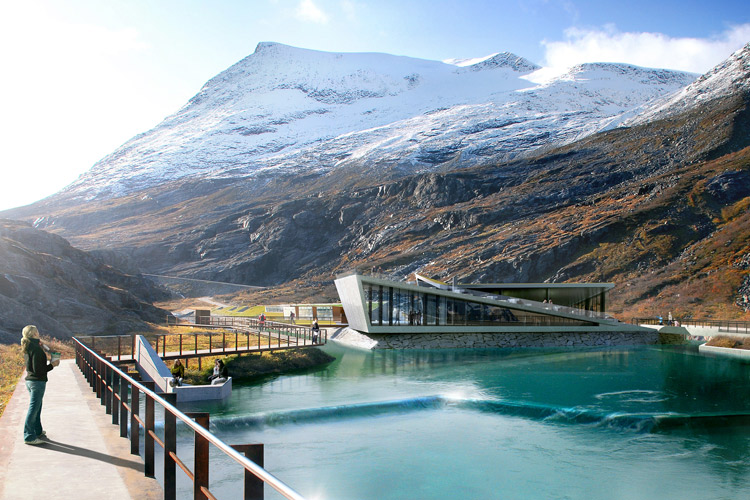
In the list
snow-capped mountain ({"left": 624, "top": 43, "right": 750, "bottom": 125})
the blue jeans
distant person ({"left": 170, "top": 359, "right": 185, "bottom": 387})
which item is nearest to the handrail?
distant person ({"left": 170, "top": 359, "right": 185, "bottom": 387})

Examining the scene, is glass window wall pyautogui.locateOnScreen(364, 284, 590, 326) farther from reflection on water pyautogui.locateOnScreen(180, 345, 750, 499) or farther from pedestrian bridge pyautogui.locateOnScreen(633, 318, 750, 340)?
reflection on water pyautogui.locateOnScreen(180, 345, 750, 499)

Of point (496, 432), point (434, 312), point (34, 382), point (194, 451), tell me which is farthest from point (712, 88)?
point (194, 451)

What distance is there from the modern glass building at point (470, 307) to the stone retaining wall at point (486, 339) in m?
0.53

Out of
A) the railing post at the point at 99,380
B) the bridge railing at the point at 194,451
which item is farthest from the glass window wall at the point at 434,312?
the bridge railing at the point at 194,451

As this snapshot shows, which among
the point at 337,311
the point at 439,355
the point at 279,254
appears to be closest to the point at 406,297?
the point at 439,355

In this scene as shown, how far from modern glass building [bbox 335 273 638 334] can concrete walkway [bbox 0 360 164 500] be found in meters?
37.5

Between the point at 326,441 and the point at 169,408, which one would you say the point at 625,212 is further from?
A: the point at 169,408

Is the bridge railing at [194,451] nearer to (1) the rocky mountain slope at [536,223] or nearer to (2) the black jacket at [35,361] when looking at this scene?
(2) the black jacket at [35,361]

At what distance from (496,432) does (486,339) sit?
31650mm

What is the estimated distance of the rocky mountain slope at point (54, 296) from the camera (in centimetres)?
3500

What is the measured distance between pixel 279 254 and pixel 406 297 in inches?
4355

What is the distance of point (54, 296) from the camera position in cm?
4297

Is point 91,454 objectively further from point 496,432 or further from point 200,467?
point 496,432

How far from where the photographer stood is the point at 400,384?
30.5m
